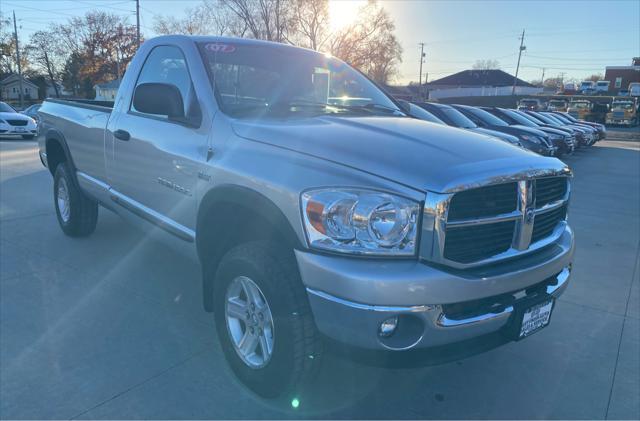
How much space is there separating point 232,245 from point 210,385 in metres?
0.82

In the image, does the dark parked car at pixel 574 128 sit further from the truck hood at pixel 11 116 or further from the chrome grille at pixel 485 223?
the truck hood at pixel 11 116

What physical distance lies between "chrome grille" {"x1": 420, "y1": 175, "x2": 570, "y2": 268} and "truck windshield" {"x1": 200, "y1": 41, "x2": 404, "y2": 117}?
131 cm

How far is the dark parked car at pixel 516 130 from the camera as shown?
12414 millimetres

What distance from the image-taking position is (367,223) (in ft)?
6.87

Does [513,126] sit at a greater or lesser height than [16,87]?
lesser

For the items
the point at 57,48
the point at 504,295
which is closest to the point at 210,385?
the point at 504,295

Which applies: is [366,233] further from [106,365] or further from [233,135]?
[106,365]

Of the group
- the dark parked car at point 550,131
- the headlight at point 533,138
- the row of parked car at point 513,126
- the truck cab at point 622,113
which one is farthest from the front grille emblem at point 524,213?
the truck cab at point 622,113

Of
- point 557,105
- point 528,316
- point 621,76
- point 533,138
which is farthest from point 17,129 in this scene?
point 621,76

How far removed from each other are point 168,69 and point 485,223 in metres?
2.60

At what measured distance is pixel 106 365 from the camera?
9.64ft

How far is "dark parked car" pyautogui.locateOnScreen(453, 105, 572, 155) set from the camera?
12414 millimetres

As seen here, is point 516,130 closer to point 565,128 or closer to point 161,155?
point 565,128

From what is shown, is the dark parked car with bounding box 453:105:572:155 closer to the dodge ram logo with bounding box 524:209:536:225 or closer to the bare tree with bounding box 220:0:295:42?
the dodge ram logo with bounding box 524:209:536:225
